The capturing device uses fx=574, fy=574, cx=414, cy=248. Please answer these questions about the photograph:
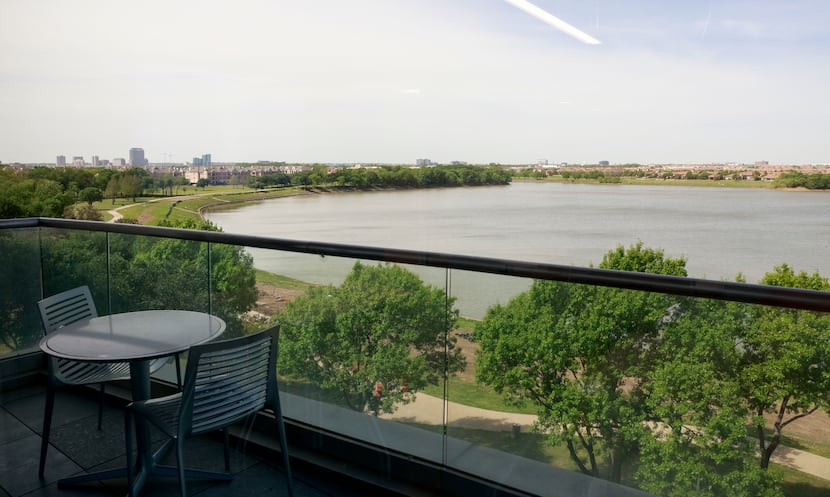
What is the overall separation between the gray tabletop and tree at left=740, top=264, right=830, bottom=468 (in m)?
2.03

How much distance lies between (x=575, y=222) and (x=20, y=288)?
46343mm

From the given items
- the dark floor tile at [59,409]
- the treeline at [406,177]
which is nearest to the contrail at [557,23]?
the treeline at [406,177]

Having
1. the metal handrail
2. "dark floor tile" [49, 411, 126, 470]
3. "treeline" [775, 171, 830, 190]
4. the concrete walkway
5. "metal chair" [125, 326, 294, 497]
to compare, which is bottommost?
"dark floor tile" [49, 411, 126, 470]

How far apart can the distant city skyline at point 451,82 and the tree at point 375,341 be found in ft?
139

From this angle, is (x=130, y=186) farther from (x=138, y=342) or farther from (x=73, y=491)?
(x=138, y=342)

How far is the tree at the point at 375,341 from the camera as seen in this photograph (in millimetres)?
2475

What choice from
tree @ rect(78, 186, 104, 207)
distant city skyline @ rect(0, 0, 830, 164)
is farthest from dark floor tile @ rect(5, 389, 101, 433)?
distant city skyline @ rect(0, 0, 830, 164)

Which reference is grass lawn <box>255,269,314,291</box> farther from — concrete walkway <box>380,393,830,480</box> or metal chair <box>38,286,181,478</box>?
concrete walkway <box>380,393,830,480</box>

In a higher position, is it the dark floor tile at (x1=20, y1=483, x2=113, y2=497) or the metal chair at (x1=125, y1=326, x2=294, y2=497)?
the metal chair at (x1=125, y1=326, x2=294, y2=497)

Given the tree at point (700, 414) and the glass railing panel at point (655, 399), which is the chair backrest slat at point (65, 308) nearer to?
the glass railing panel at point (655, 399)

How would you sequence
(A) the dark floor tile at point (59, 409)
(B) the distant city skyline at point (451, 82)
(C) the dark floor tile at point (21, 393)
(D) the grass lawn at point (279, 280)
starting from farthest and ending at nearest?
(B) the distant city skyline at point (451, 82) < (C) the dark floor tile at point (21, 393) < (D) the grass lawn at point (279, 280) < (A) the dark floor tile at point (59, 409)

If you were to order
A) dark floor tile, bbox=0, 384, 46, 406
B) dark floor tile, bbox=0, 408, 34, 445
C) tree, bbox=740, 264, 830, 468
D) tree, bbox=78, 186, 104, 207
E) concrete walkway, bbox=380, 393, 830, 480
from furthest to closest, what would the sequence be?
tree, bbox=78, 186, 104, 207
dark floor tile, bbox=0, 384, 46, 406
dark floor tile, bbox=0, 408, 34, 445
concrete walkway, bbox=380, 393, 830, 480
tree, bbox=740, 264, 830, 468

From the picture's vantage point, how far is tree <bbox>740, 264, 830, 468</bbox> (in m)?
1.87

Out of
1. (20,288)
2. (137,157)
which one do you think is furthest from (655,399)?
(137,157)
